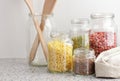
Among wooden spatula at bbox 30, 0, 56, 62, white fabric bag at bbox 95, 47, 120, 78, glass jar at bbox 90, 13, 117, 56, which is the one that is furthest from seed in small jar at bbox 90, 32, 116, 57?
wooden spatula at bbox 30, 0, 56, 62

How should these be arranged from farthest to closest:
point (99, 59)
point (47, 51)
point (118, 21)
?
point (118, 21), point (47, 51), point (99, 59)

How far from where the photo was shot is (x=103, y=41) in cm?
112

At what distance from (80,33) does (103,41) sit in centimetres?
10

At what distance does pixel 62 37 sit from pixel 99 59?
17cm

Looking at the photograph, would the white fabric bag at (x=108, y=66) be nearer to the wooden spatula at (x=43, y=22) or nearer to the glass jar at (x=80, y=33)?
the glass jar at (x=80, y=33)

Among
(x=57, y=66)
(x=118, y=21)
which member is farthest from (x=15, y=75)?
(x=118, y=21)

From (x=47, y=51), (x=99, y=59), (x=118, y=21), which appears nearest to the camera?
(x=99, y=59)

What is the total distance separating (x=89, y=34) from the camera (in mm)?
1168

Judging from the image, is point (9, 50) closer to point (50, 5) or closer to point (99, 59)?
point (50, 5)

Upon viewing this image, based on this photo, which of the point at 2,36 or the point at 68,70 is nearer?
the point at 68,70

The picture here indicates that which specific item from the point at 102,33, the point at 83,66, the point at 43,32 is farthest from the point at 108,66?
the point at 43,32

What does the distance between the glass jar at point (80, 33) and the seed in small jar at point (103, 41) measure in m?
0.04

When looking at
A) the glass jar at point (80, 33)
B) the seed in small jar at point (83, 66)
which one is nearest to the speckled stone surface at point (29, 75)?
the seed in small jar at point (83, 66)

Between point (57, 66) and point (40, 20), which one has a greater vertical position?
point (40, 20)
